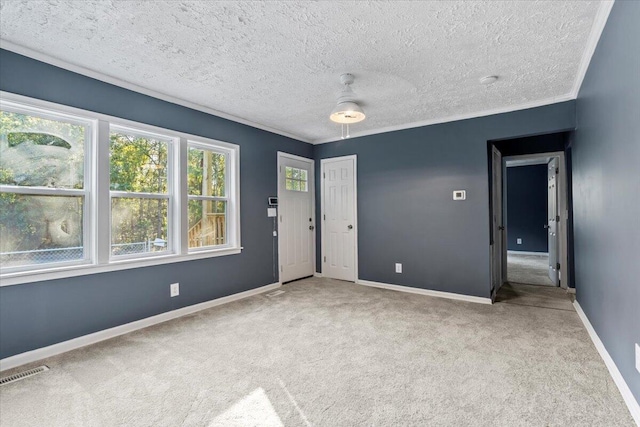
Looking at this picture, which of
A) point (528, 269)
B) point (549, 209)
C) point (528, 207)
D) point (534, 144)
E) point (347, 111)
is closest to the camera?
point (347, 111)

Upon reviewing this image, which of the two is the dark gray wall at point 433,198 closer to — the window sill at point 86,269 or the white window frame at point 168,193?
the window sill at point 86,269

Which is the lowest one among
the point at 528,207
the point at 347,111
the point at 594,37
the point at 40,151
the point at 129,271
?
the point at 129,271

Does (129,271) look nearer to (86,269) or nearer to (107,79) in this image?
(86,269)

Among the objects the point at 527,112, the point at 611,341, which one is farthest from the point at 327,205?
the point at 611,341

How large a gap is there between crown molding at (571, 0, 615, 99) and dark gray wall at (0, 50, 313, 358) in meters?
3.64

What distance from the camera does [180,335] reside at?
116 inches

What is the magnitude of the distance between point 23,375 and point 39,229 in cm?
110

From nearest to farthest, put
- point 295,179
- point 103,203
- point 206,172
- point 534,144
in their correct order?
point 103,203 < point 206,172 < point 534,144 < point 295,179

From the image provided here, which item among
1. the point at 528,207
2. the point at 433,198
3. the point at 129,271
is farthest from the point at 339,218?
the point at 528,207

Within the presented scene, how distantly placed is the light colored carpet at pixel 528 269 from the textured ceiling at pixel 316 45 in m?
3.06

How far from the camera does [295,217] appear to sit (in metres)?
5.22

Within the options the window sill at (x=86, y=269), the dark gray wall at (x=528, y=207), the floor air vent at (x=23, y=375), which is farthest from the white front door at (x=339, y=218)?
the dark gray wall at (x=528, y=207)

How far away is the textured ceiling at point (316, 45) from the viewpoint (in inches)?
78.1

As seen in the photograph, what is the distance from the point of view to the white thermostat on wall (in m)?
4.15
